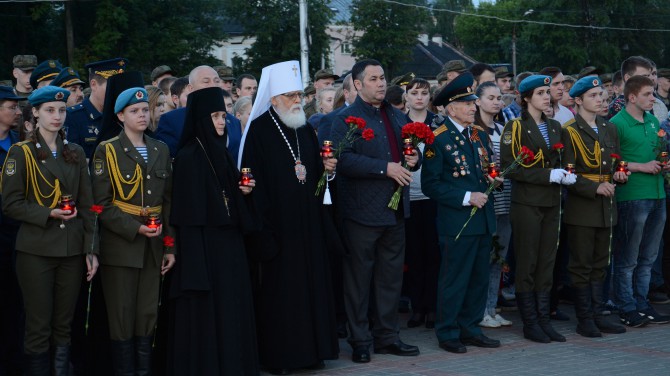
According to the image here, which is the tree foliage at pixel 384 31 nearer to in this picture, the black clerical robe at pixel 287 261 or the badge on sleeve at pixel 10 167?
the black clerical robe at pixel 287 261

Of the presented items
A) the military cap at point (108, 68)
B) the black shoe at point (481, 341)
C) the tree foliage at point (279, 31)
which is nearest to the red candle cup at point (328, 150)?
the military cap at point (108, 68)

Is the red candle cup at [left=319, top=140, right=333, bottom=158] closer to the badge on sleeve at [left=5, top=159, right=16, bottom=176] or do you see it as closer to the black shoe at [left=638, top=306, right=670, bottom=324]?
the badge on sleeve at [left=5, top=159, right=16, bottom=176]

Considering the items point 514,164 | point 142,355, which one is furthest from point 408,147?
point 142,355

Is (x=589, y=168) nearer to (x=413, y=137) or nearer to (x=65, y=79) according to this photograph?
(x=413, y=137)

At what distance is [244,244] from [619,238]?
170 inches

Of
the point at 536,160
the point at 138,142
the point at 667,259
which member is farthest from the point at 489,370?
the point at 667,259

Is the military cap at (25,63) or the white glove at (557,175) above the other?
the military cap at (25,63)

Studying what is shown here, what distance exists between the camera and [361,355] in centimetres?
892

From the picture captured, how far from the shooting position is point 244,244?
8344mm

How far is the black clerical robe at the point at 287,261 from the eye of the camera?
8.51 m

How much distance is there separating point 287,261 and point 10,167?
235cm

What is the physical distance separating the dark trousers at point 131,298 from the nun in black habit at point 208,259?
0.55ft

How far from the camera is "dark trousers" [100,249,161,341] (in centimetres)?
780

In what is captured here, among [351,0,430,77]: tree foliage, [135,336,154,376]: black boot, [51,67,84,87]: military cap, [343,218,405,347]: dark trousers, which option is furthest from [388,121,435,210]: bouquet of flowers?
[351,0,430,77]: tree foliage
